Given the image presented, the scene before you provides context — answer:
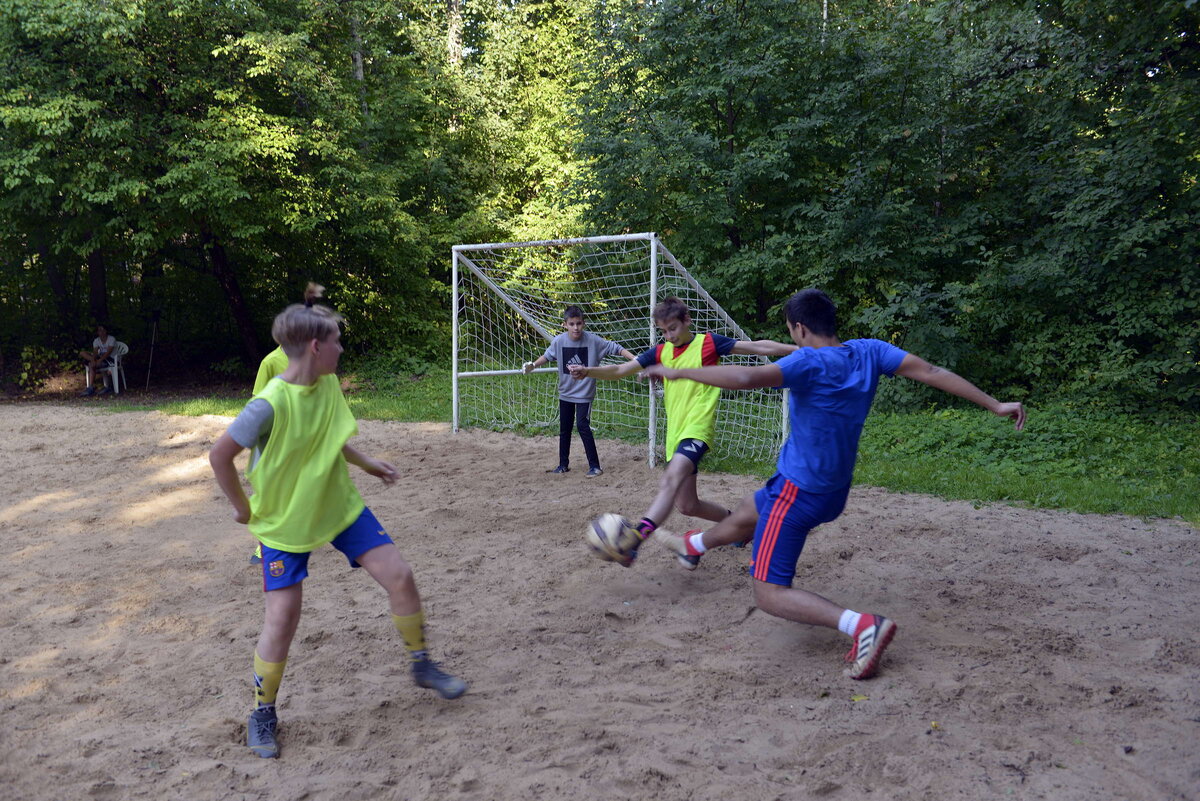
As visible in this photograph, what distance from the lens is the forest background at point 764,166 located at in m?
11.8

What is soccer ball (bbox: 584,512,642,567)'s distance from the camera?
456 centimetres

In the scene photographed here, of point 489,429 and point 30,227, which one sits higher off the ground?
point 30,227

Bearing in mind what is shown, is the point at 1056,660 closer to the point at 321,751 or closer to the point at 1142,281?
the point at 321,751

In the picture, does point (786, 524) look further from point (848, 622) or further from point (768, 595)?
point (848, 622)

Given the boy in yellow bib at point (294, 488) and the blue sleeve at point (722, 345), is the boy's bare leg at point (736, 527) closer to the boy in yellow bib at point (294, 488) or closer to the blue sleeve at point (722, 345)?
the blue sleeve at point (722, 345)

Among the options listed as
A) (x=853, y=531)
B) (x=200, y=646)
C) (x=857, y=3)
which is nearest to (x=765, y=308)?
(x=857, y=3)

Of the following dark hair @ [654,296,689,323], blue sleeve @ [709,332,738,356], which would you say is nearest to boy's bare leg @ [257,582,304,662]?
dark hair @ [654,296,689,323]

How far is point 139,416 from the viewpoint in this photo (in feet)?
40.4

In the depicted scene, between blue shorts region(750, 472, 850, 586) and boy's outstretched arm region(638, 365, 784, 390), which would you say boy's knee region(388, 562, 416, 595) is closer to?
boy's outstretched arm region(638, 365, 784, 390)

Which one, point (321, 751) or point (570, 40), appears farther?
point (570, 40)

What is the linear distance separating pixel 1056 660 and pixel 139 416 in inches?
469

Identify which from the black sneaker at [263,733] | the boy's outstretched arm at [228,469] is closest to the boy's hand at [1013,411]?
the boy's outstretched arm at [228,469]

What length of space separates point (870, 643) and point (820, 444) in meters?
0.87

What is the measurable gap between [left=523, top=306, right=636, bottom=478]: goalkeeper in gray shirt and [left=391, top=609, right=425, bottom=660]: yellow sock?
187 inches
